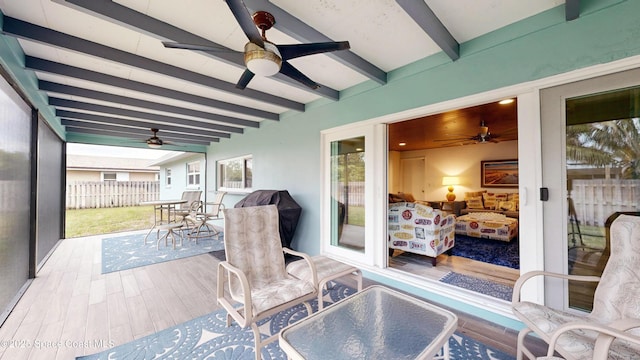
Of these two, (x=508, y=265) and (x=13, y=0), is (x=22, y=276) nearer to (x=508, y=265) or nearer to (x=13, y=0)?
(x=13, y=0)

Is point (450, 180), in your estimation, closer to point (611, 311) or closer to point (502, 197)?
point (502, 197)

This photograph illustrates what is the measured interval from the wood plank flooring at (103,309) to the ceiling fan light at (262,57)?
92.1 inches

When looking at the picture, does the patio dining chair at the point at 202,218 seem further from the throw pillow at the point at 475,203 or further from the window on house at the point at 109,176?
the window on house at the point at 109,176

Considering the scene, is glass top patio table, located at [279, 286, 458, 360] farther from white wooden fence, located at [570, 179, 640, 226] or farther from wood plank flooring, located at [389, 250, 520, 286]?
wood plank flooring, located at [389, 250, 520, 286]

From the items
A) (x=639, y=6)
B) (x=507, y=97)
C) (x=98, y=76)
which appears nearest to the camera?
(x=639, y=6)

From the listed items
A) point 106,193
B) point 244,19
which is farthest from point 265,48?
point 106,193

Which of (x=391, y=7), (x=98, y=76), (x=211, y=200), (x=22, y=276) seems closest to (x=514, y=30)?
(x=391, y=7)

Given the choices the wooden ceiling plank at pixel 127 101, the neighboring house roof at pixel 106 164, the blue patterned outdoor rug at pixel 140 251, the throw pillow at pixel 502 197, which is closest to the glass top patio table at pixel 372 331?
the blue patterned outdoor rug at pixel 140 251

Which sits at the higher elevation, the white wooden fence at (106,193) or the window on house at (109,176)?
the window on house at (109,176)

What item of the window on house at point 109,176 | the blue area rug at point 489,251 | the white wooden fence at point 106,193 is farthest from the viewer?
the window on house at point 109,176

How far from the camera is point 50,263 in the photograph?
149 inches

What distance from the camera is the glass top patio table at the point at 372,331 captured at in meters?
1.22

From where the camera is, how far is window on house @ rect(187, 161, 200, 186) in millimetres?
8875

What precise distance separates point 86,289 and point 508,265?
552cm
